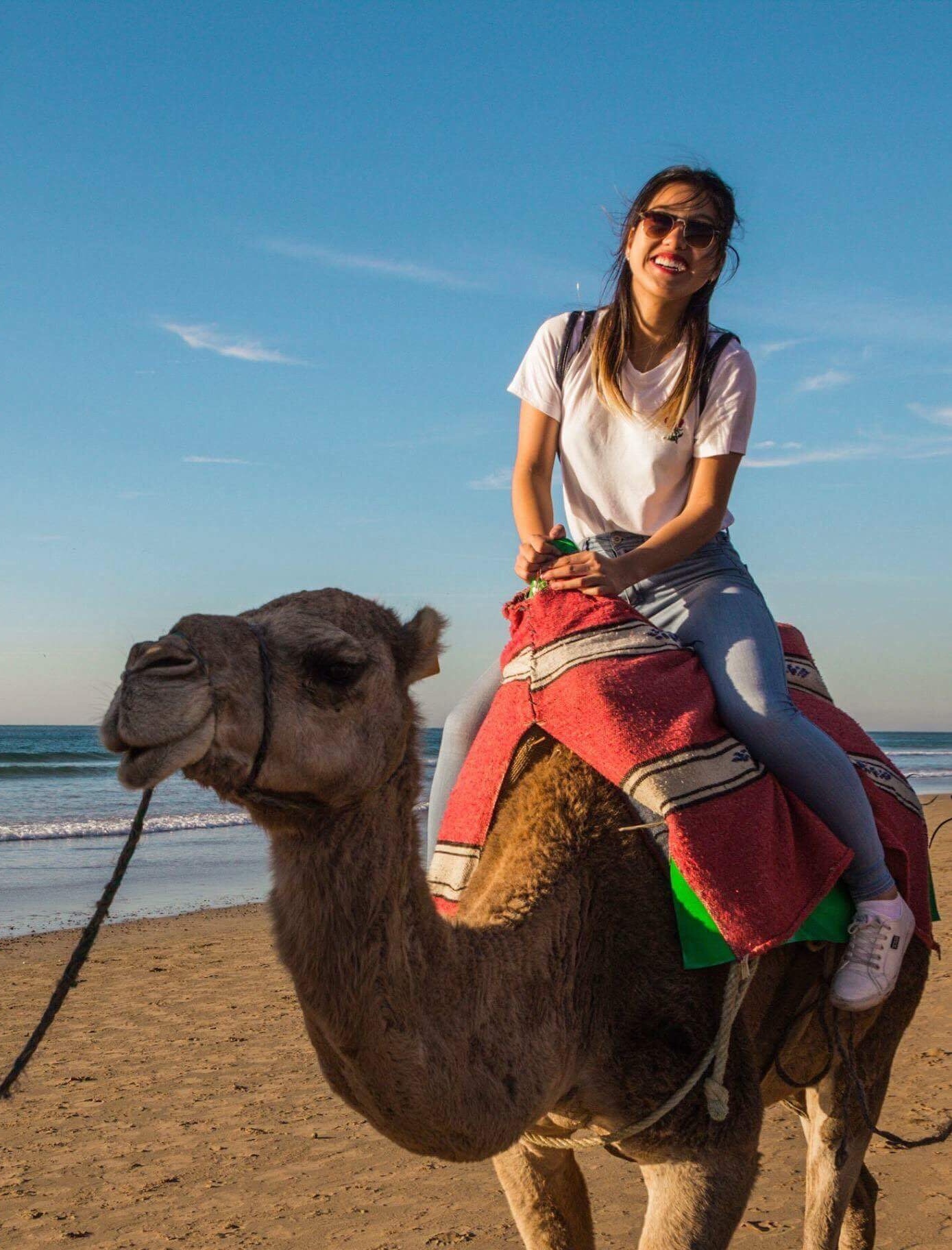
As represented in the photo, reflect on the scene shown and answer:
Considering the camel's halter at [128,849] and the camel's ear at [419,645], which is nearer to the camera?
the camel's halter at [128,849]

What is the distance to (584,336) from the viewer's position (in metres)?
4.28

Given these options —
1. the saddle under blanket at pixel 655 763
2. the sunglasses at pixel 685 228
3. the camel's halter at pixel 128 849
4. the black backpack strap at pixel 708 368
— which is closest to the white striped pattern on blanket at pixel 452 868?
the saddle under blanket at pixel 655 763

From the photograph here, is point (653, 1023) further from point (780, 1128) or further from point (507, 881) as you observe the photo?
point (780, 1128)

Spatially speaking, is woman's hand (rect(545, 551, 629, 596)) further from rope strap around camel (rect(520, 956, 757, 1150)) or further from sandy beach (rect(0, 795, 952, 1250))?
sandy beach (rect(0, 795, 952, 1250))

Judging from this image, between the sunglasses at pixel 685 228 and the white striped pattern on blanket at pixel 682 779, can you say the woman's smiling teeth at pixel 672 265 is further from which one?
the white striped pattern on blanket at pixel 682 779

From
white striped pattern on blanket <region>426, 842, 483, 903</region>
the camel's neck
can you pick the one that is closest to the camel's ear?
the camel's neck

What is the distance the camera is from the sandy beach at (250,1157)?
526 cm

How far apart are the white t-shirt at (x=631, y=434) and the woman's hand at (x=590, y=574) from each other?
0.50m

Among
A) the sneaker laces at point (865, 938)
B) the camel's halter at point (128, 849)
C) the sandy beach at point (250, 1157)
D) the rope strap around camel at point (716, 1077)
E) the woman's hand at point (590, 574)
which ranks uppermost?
the woman's hand at point (590, 574)

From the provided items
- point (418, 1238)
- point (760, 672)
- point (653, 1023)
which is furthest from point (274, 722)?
point (418, 1238)

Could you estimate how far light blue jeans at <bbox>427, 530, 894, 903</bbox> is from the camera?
3.58 meters

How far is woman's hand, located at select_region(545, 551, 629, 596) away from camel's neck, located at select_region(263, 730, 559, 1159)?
3.39ft

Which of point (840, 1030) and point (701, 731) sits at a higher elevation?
point (701, 731)

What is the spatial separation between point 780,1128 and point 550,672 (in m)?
Answer: 4.17
